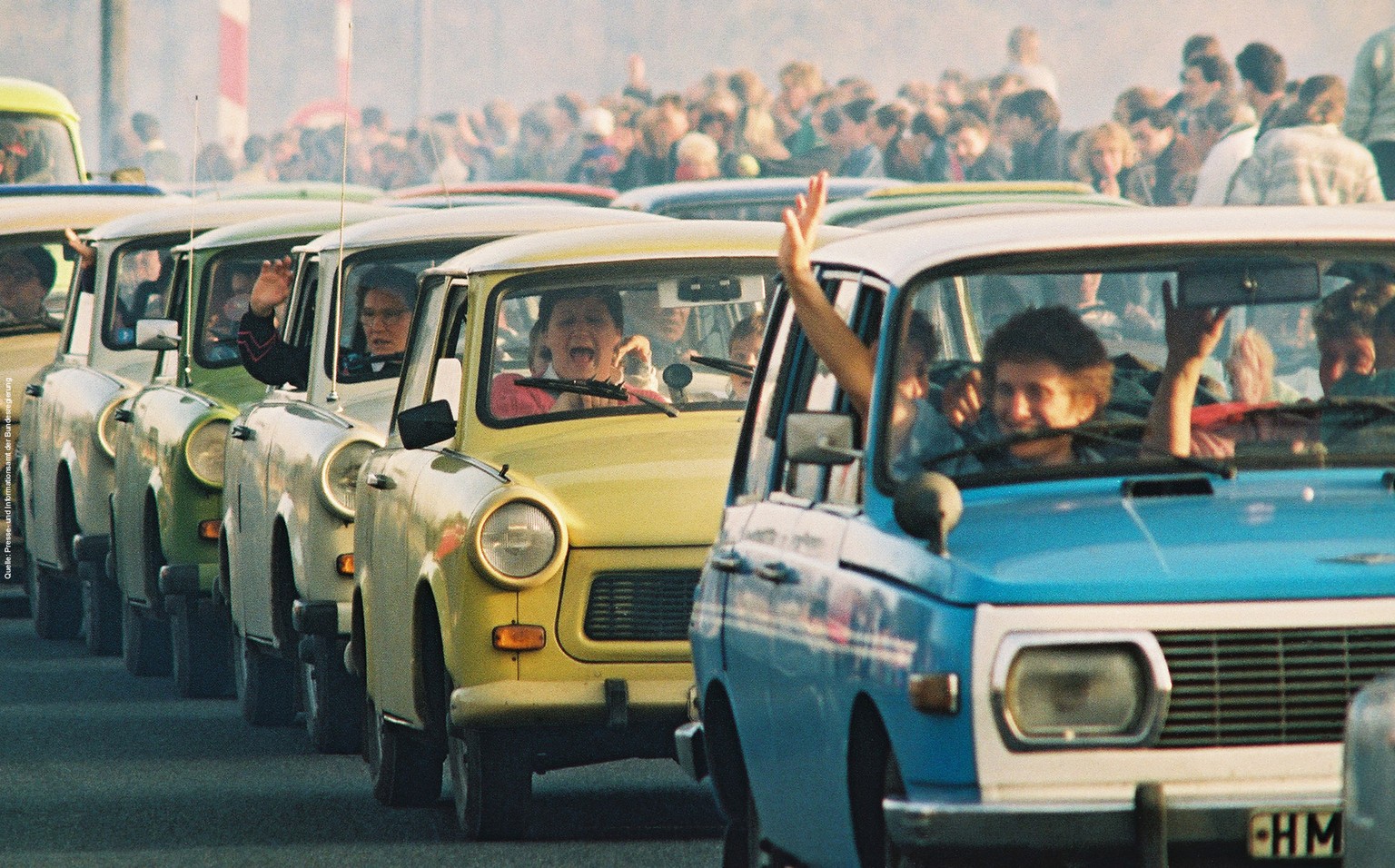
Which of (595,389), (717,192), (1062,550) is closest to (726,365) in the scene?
(595,389)

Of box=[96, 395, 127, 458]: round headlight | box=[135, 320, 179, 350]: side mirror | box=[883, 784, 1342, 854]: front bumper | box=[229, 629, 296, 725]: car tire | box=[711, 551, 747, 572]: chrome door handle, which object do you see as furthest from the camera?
box=[96, 395, 127, 458]: round headlight

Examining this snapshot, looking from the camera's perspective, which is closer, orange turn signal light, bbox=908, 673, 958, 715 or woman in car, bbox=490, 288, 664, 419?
orange turn signal light, bbox=908, 673, 958, 715

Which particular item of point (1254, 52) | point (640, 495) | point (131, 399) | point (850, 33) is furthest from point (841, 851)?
point (850, 33)

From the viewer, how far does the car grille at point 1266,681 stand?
511cm

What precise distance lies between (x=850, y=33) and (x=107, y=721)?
29.3 metres

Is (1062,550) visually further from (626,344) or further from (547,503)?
(626,344)

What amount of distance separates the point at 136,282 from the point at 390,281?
432 cm

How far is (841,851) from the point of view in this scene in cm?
586

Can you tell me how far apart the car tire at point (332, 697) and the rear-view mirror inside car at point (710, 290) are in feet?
6.43

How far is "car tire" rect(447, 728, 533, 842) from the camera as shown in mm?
8562

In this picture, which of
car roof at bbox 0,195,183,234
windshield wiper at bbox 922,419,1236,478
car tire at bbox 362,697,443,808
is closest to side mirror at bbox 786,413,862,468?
windshield wiper at bbox 922,419,1236,478

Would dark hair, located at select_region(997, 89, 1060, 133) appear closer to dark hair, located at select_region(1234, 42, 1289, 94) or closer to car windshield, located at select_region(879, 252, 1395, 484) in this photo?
dark hair, located at select_region(1234, 42, 1289, 94)

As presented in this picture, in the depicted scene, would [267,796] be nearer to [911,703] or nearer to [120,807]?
[120,807]

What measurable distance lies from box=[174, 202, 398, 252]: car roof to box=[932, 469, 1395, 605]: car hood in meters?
8.11
